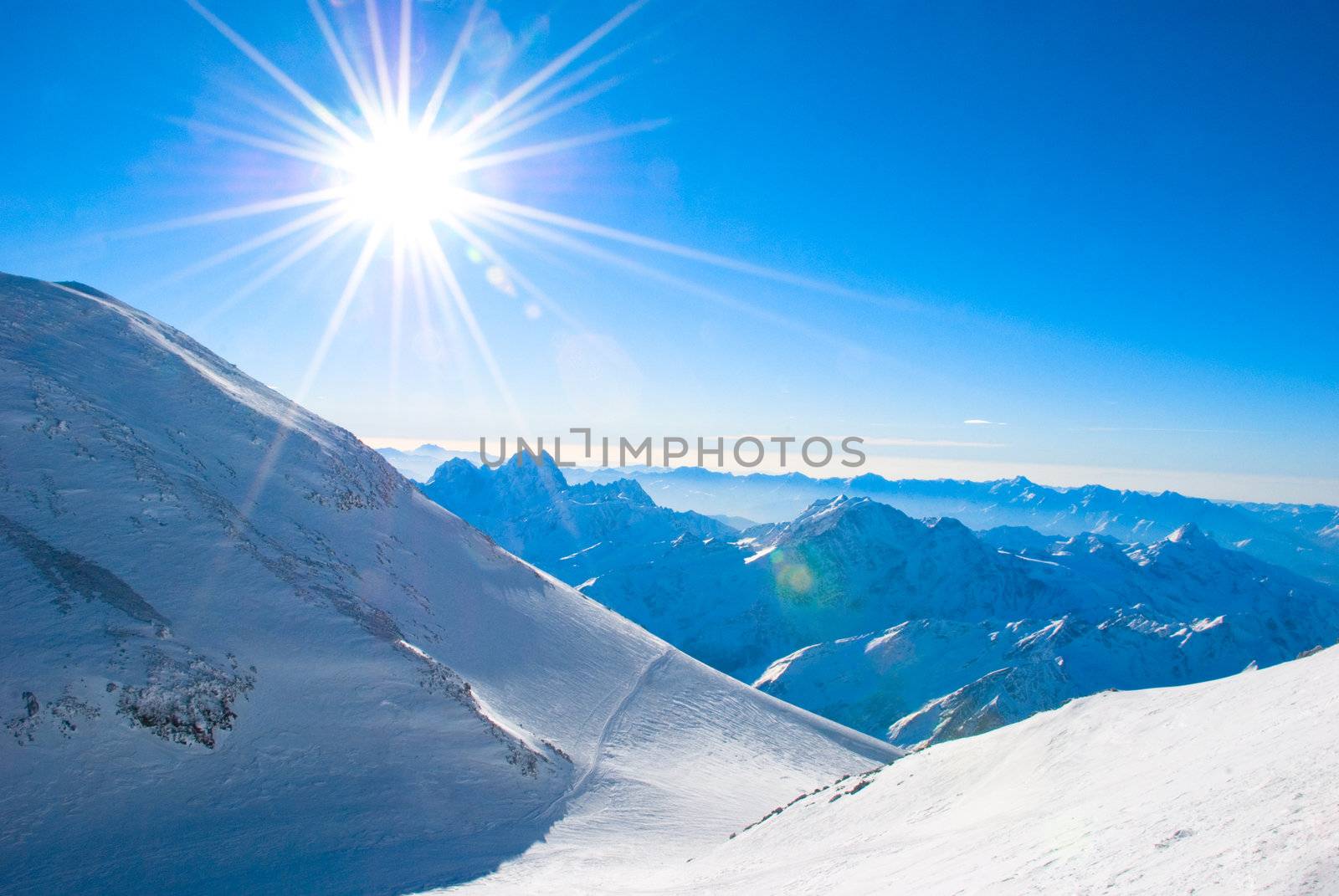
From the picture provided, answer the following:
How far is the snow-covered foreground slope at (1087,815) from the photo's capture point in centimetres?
858

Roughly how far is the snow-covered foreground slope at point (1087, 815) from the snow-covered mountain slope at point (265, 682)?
628 cm

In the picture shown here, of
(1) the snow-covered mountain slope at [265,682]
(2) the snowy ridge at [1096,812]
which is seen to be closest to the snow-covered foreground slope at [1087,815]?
(2) the snowy ridge at [1096,812]

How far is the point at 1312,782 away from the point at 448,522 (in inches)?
2657

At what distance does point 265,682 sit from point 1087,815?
104ft

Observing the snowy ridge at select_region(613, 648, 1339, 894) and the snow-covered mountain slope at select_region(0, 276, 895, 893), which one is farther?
the snow-covered mountain slope at select_region(0, 276, 895, 893)

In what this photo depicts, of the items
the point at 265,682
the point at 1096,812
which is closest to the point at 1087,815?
the point at 1096,812

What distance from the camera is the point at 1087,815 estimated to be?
1288cm

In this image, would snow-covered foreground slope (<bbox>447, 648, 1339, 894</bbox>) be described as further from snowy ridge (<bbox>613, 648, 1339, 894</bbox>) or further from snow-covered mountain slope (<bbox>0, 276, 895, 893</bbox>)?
snow-covered mountain slope (<bbox>0, 276, 895, 893</bbox>)

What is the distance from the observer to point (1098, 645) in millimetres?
171625

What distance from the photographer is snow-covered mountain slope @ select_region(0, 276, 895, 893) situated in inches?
850

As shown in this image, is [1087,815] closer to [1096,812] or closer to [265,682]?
[1096,812]

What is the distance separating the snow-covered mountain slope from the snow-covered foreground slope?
20.6 feet

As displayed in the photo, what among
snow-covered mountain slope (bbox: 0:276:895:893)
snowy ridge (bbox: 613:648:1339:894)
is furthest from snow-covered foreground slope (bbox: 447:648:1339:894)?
snow-covered mountain slope (bbox: 0:276:895:893)

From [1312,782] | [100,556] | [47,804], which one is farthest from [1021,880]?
[100,556]
